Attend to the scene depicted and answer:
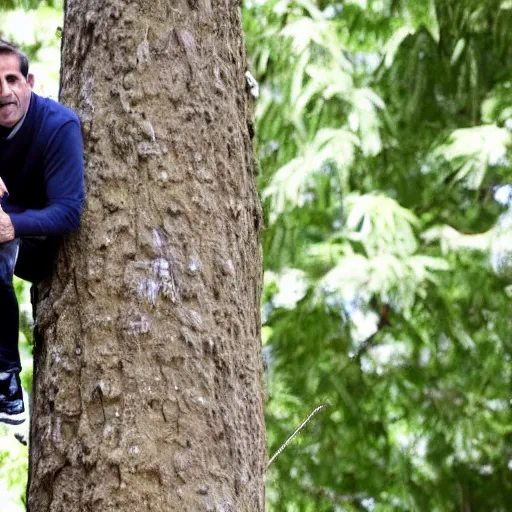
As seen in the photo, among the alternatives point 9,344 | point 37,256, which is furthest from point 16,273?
point 9,344

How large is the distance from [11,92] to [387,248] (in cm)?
354

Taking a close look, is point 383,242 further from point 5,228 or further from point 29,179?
point 5,228

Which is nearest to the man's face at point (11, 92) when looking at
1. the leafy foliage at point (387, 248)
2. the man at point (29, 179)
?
the man at point (29, 179)

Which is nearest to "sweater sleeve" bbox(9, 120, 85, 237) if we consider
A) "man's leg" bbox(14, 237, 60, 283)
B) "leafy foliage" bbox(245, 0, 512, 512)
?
"man's leg" bbox(14, 237, 60, 283)

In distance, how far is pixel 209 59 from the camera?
254 centimetres

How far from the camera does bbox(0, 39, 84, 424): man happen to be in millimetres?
2264

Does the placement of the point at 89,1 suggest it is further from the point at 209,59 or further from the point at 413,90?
the point at 413,90

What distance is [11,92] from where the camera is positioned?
7.51 feet

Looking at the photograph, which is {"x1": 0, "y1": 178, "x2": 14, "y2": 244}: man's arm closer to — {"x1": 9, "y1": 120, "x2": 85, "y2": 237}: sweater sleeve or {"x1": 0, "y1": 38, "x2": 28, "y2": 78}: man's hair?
{"x1": 9, "y1": 120, "x2": 85, "y2": 237}: sweater sleeve

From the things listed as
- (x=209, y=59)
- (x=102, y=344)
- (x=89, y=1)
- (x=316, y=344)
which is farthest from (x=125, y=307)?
(x=316, y=344)

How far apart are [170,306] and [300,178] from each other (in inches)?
134

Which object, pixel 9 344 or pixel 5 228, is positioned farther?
pixel 9 344

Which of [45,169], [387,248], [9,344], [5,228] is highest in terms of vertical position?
[45,169]

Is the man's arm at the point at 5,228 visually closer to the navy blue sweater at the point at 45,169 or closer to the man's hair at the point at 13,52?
the navy blue sweater at the point at 45,169
